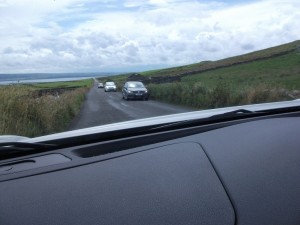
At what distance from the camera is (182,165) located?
90.4 inches

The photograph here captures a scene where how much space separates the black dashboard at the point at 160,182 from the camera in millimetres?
1940

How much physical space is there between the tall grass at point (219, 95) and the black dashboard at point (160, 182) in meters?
19.2

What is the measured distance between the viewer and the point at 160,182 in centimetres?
216

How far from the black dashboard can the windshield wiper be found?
54mm

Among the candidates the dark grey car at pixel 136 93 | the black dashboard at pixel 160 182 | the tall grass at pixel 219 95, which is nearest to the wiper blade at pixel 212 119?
the black dashboard at pixel 160 182

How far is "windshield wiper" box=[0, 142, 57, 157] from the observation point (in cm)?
237

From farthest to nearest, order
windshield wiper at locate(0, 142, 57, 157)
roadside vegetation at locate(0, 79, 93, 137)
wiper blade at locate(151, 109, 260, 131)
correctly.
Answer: roadside vegetation at locate(0, 79, 93, 137) < wiper blade at locate(151, 109, 260, 131) < windshield wiper at locate(0, 142, 57, 157)

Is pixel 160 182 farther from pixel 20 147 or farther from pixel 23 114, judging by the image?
pixel 23 114

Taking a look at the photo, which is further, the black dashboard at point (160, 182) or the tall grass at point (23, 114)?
the tall grass at point (23, 114)

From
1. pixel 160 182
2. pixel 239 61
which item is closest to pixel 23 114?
pixel 160 182

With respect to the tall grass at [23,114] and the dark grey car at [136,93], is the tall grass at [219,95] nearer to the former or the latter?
the dark grey car at [136,93]

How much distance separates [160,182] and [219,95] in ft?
75.3

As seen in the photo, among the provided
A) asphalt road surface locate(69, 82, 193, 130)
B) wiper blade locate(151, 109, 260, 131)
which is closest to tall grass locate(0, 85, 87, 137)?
asphalt road surface locate(69, 82, 193, 130)

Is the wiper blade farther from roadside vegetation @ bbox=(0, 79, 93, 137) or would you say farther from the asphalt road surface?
the asphalt road surface
